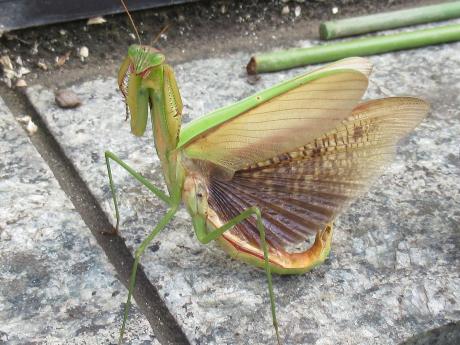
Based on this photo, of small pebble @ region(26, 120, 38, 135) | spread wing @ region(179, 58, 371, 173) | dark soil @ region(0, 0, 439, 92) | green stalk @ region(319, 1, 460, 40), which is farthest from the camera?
green stalk @ region(319, 1, 460, 40)

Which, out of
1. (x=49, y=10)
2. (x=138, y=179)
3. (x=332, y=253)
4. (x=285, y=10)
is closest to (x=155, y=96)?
(x=138, y=179)

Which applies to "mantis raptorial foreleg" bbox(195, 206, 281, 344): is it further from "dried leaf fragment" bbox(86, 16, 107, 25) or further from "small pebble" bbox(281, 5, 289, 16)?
"small pebble" bbox(281, 5, 289, 16)

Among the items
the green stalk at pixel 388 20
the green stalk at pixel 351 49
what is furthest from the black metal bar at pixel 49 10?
the green stalk at pixel 388 20

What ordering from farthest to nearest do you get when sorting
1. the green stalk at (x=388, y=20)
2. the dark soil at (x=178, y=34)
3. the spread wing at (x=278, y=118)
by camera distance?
the green stalk at (x=388, y=20) < the dark soil at (x=178, y=34) < the spread wing at (x=278, y=118)

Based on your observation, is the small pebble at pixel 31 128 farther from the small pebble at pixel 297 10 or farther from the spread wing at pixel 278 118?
the small pebble at pixel 297 10

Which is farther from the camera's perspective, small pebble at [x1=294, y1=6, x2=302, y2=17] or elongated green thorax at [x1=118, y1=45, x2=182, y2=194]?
small pebble at [x1=294, y1=6, x2=302, y2=17]

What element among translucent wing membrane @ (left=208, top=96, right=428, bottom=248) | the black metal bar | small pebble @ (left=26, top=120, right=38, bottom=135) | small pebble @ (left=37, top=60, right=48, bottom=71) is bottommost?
translucent wing membrane @ (left=208, top=96, right=428, bottom=248)

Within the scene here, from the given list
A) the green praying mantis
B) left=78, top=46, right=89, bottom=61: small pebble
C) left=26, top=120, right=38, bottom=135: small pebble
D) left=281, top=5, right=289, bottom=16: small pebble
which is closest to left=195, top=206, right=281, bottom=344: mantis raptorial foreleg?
the green praying mantis
